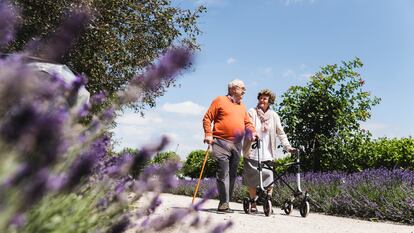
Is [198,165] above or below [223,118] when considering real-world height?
above

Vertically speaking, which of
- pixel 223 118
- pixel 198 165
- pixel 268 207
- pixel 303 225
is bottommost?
pixel 303 225

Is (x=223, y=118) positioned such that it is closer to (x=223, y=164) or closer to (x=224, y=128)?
(x=224, y=128)

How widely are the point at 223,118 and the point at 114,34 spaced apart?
775cm

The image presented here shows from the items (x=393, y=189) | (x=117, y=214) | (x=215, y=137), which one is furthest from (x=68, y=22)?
(x=393, y=189)

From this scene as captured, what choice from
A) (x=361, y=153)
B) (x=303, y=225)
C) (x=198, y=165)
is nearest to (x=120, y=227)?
(x=303, y=225)

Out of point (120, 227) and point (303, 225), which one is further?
point (303, 225)

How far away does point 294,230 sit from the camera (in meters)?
6.06

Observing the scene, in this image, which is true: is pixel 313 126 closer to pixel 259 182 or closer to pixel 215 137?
pixel 259 182

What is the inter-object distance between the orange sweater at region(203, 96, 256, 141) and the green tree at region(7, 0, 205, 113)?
5.26 m

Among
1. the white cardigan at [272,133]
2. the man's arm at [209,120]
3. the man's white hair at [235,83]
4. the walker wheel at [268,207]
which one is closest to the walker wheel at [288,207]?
the walker wheel at [268,207]

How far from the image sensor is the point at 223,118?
7516 millimetres

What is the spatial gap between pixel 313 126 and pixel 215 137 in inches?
208

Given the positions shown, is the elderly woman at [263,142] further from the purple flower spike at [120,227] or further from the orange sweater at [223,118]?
Result: the purple flower spike at [120,227]

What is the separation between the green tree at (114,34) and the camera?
12.9 metres
